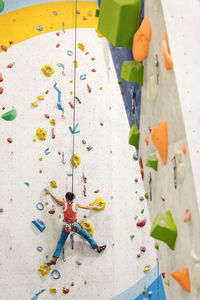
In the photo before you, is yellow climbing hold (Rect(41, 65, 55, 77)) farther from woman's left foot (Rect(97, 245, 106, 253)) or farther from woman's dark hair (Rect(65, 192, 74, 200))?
woman's left foot (Rect(97, 245, 106, 253))

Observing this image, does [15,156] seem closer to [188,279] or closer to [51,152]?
[51,152]

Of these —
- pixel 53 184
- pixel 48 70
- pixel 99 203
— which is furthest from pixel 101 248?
pixel 48 70

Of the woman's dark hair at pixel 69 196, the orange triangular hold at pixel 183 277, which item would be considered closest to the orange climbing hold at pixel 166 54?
the orange triangular hold at pixel 183 277

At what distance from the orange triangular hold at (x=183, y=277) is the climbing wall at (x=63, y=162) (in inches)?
102

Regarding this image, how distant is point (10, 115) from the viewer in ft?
13.0

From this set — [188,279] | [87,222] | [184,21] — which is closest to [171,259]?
[188,279]

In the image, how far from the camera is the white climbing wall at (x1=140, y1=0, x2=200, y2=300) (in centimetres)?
135

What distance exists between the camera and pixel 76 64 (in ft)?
14.0

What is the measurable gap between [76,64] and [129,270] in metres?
2.10

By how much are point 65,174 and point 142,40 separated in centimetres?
258

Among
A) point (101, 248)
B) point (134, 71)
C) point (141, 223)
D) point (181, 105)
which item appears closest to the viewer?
point (181, 105)

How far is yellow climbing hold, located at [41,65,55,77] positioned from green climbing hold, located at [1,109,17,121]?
1.66 feet

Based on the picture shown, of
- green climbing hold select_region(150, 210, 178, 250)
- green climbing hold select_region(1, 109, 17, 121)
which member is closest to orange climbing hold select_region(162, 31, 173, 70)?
green climbing hold select_region(150, 210, 178, 250)

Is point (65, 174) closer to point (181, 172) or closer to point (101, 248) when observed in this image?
point (101, 248)
